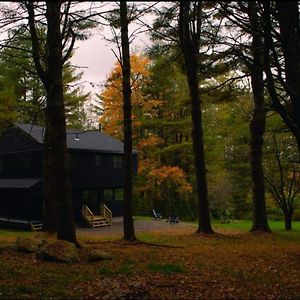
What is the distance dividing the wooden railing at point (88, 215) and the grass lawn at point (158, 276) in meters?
17.6

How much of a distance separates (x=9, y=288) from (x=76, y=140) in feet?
77.3

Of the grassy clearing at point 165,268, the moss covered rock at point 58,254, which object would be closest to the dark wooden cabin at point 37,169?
the moss covered rock at point 58,254

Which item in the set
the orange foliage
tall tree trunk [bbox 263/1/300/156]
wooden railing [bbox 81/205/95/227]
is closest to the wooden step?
wooden railing [bbox 81/205/95/227]

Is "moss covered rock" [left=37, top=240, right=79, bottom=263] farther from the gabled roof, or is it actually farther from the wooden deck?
the gabled roof

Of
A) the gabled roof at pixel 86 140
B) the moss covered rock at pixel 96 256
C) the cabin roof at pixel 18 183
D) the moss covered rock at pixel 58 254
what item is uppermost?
the gabled roof at pixel 86 140

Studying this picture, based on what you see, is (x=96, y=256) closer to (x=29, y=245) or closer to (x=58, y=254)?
(x=58, y=254)

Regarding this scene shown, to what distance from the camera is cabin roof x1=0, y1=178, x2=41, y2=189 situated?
86.2 feet

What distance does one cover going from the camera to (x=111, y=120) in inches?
1355

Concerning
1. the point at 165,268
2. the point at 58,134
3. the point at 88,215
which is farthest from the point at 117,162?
the point at 165,268

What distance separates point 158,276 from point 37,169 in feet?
70.7

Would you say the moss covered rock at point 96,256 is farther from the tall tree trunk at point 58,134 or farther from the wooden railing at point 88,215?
the wooden railing at point 88,215

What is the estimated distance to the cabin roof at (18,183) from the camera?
2627 cm

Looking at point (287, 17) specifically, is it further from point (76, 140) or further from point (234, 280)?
point (76, 140)

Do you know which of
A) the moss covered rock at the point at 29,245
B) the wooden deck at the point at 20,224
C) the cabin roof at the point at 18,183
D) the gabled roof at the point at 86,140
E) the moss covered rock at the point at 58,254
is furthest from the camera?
the gabled roof at the point at 86,140
